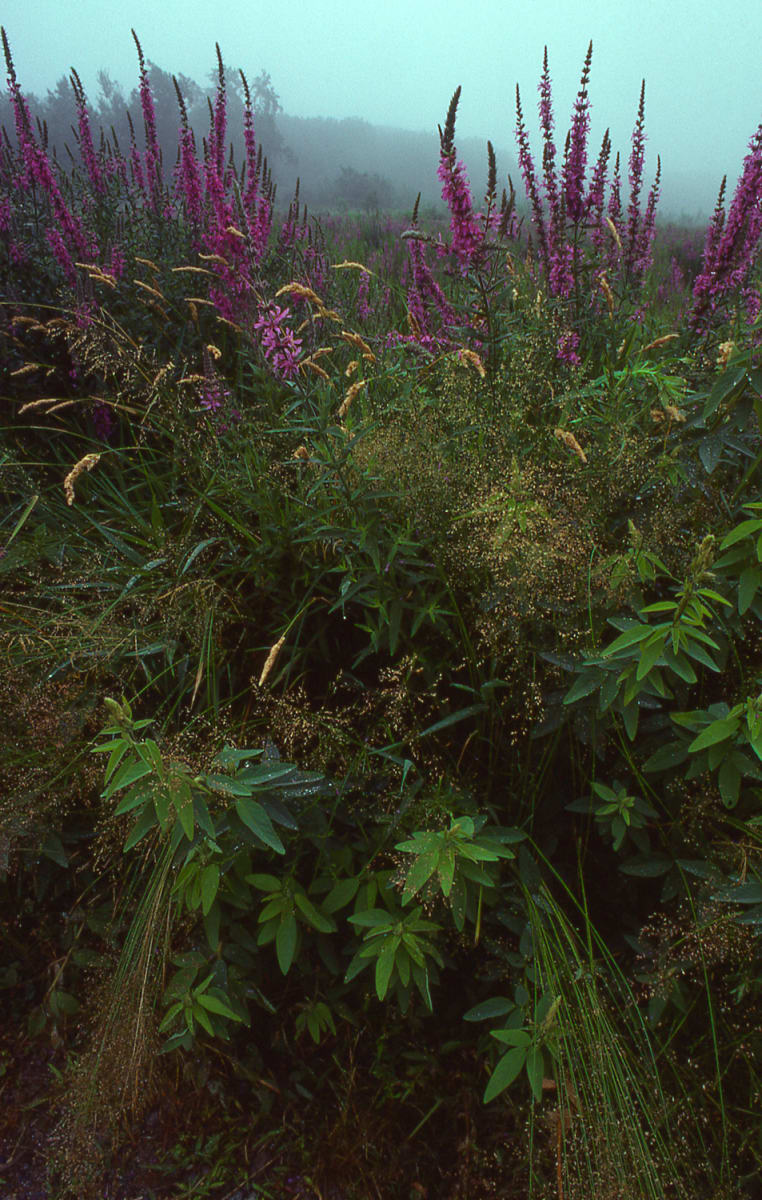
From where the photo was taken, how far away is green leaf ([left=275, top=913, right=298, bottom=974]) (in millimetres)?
1197

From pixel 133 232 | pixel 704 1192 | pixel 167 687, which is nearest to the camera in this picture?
pixel 704 1192

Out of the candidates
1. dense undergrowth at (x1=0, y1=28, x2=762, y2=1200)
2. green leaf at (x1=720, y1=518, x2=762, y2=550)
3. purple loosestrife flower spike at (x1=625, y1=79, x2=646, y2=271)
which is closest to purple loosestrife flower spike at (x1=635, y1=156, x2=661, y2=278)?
purple loosestrife flower spike at (x1=625, y1=79, x2=646, y2=271)

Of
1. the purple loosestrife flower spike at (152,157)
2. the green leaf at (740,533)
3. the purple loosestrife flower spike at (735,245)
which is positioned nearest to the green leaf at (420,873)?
the green leaf at (740,533)

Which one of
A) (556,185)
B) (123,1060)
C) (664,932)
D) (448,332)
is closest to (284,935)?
(123,1060)

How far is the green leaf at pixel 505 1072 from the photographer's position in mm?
1062

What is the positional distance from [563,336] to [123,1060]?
7.45 ft

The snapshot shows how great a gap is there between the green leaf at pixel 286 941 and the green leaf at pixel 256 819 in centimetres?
28

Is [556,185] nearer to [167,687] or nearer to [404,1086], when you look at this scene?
[167,687]

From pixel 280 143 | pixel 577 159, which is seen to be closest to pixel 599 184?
pixel 577 159

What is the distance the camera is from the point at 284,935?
1.24 metres

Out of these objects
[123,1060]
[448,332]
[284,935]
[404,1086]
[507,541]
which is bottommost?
[404,1086]

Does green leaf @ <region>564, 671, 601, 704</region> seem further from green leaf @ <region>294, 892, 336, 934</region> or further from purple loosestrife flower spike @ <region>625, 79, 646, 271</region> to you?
purple loosestrife flower spike @ <region>625, 79, 646, 271</region>

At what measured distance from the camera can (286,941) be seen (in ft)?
4.02

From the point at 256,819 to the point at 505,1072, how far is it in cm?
58
